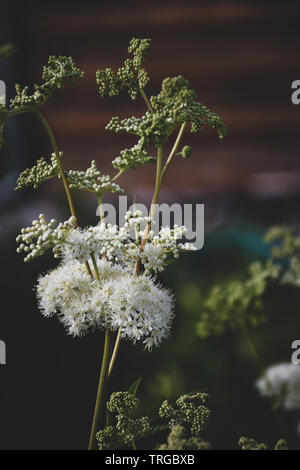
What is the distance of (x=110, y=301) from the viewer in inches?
28.6

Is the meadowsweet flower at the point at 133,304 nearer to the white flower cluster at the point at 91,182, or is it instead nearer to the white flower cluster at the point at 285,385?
the white flower cluster at the point at 91,182

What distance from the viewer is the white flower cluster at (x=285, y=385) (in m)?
1.07

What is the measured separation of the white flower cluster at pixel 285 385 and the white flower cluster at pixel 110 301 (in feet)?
1.34

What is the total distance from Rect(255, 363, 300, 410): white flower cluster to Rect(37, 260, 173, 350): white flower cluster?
408 millimetres

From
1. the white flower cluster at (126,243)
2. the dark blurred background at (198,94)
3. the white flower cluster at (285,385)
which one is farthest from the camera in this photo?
the dark blurred background at (198,94)

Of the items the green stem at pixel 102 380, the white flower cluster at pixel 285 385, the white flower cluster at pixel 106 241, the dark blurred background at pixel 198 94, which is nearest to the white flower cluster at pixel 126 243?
the white flower cluster at pixel 106 241

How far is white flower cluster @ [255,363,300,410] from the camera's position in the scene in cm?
107

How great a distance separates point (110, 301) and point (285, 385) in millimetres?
521

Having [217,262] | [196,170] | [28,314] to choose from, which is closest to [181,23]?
[196,170]

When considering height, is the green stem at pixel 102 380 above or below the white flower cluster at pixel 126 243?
below

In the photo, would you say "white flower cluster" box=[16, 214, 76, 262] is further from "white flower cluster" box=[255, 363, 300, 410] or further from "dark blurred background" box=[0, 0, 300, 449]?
"dark blurred background" box=[0, 0, 300, 449]

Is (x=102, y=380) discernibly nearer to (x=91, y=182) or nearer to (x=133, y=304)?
Answer: (x=133, y=304)

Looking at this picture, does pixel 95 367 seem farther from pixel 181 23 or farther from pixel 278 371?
pixel 181 23

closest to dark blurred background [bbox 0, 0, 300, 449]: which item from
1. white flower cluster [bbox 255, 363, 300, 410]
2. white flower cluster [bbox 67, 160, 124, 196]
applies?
white flower cluster [bbox 255, 363, 300, 410]
